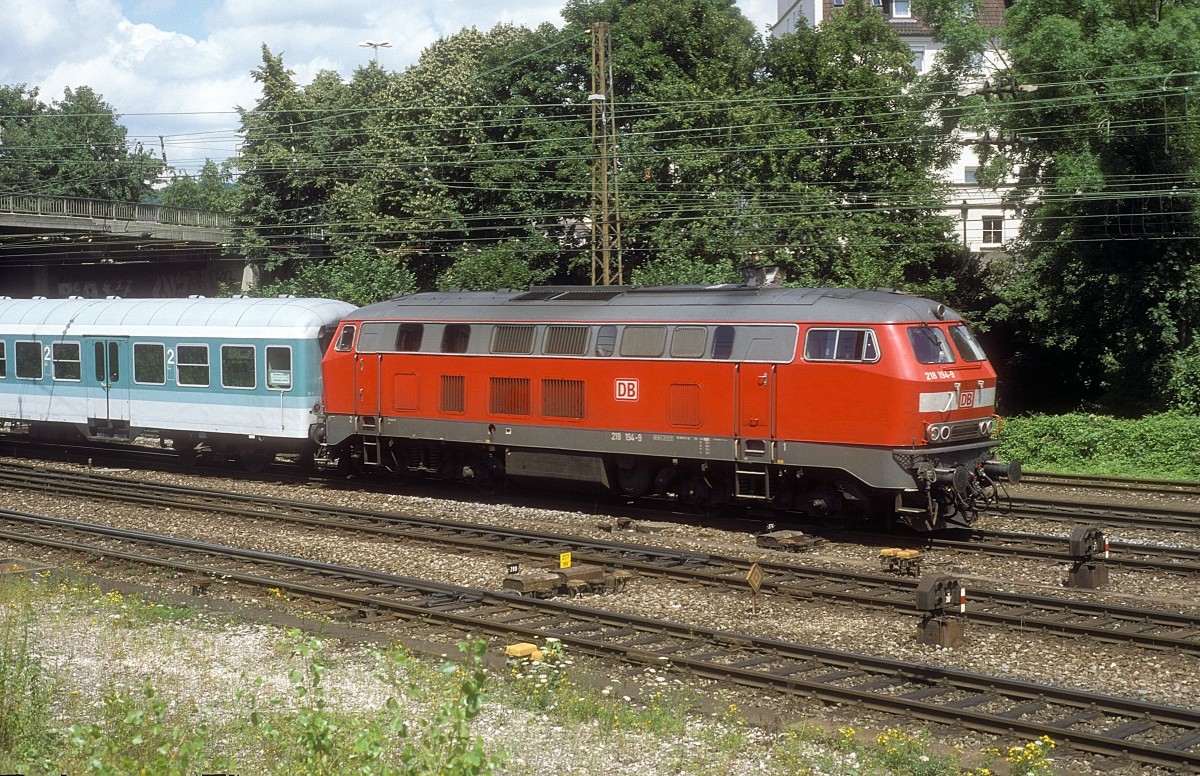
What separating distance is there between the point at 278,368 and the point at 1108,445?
17775 millimetres

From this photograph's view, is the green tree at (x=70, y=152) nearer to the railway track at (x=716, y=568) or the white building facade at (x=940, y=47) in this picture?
the white building facade at (x=940, y=47)

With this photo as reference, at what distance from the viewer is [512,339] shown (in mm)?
20844

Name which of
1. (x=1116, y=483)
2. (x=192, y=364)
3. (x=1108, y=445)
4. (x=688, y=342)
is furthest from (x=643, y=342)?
(x=1108, y=445)

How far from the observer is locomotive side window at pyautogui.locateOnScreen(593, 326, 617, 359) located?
19.6 metres

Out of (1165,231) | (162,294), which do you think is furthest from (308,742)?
(162,294)

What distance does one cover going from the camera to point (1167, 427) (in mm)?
25781

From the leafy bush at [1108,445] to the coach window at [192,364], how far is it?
17.5 m

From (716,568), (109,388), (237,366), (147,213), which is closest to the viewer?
(716,568)

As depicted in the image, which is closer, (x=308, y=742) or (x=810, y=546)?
(x=308, y=742)

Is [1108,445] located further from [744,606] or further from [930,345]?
[744,606]

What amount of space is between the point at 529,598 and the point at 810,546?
506 centimetres

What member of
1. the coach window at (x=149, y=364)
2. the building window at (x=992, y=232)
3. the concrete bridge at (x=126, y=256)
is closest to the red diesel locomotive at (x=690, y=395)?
the coach window at (x=149, y=364)

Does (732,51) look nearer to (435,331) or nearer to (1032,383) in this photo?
(1032,383)

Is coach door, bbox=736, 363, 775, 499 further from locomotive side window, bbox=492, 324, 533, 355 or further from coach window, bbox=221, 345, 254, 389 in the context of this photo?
coach window, bbox=221, 345, 254, 389
